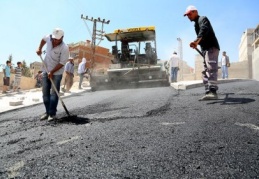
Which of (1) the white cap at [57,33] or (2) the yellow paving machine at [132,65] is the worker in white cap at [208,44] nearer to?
(1) the white cap at [57,33]

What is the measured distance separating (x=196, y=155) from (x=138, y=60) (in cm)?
949

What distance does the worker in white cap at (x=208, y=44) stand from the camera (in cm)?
473

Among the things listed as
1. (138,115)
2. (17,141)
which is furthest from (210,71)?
(17,141)

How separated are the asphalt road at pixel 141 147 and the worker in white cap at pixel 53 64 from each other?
65 cm

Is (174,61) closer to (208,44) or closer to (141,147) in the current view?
(208,44)

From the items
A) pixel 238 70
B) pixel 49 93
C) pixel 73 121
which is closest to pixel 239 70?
pixel 238 70

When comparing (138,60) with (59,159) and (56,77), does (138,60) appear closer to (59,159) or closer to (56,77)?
(56,77)

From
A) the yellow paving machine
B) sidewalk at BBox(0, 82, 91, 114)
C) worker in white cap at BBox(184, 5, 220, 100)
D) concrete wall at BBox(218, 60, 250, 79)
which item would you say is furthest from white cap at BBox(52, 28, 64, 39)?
concrete wall at BBox(218, 60, 250, 79)

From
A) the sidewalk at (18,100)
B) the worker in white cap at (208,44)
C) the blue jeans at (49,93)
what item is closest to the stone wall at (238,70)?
the sidewalk at (18,100)

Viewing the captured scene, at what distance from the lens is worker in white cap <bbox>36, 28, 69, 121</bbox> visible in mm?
4406

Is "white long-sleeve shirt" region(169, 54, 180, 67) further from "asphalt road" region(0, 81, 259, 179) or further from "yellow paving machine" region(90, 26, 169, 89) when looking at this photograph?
"asphalt road" region(0, 81, 259, 179)

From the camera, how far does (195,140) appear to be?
249 cm

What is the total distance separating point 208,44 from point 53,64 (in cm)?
264

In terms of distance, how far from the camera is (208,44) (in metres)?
4.85
